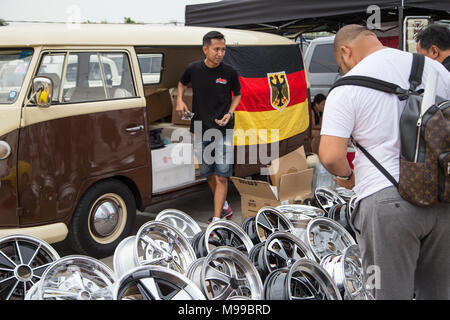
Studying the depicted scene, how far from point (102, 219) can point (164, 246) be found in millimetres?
1176

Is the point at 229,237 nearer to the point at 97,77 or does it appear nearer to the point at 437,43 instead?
the point at 97,77

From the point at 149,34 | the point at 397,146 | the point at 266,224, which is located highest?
the point at 149,34

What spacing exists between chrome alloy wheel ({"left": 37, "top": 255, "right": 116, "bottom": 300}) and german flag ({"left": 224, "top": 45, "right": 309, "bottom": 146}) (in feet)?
9.58

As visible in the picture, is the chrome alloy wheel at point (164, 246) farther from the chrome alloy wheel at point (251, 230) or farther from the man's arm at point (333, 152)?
the man's arm at point (333, 152)

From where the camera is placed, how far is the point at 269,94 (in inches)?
240

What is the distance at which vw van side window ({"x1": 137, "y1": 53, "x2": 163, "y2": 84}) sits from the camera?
6.42m

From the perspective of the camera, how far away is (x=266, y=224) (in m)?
4.08

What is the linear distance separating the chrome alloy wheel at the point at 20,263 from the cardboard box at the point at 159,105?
3.47 meters

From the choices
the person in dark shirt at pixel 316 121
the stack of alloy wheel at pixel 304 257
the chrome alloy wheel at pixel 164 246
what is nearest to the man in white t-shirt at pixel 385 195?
the stack of alloy wheel at pixel 304 257

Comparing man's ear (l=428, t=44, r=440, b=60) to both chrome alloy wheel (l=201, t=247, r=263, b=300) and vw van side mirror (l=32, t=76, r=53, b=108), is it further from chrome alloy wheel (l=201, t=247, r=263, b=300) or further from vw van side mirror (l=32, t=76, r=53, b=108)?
vw van side mirror (l=32, t=76, r=53, b=108)

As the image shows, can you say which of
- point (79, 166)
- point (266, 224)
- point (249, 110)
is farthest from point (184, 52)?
Answer: point (266, 224)
